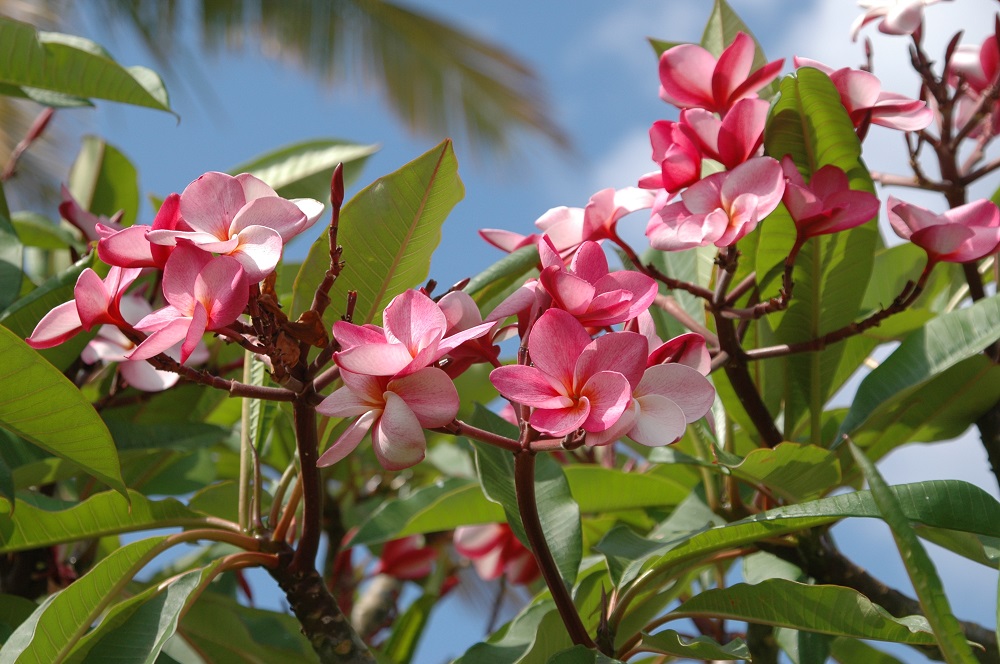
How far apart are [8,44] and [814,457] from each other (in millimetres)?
1048

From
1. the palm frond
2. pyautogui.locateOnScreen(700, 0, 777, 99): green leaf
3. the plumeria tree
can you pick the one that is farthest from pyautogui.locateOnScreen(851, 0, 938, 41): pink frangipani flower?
the palm frond

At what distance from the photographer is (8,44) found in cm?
118

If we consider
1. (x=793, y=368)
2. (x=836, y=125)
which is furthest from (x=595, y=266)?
(x=793, y=368)

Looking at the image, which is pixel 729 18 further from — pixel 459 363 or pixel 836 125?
pixel 459 363

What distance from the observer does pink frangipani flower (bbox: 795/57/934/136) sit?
933mm

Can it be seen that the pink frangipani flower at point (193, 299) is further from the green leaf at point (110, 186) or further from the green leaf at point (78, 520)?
the green leaf at point (110, 186)

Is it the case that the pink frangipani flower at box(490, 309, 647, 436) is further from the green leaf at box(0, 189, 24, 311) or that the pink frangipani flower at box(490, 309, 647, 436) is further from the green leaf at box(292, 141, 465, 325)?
the green leaf at box(0, 189, 24, 311)

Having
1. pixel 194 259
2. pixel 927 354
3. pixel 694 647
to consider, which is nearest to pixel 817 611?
pixel 694 647

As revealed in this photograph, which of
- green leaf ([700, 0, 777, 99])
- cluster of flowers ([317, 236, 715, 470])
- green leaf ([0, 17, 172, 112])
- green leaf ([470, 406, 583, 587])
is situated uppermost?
green leaf ([700, 0, 777, 99])

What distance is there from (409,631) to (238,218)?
86cm

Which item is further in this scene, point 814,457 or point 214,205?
point 814,457

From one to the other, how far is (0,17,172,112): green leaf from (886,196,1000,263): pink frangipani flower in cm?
84

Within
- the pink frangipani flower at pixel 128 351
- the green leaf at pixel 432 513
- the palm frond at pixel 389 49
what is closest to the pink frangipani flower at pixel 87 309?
the pink frangipani flower at pixel 128 351

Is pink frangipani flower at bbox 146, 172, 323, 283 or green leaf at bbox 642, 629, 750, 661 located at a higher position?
pink frangipani flower at bbox 146, 172, 323, 283
